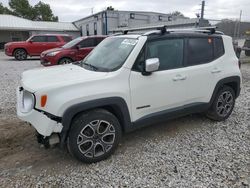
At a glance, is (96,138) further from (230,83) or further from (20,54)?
(20,54)

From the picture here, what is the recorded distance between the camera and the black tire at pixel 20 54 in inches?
606

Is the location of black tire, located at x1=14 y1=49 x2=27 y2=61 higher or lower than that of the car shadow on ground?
higher

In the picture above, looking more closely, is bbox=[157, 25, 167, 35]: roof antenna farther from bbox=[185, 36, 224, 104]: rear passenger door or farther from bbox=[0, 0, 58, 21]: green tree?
bbox=[0, 0, 58, 21]: green tree

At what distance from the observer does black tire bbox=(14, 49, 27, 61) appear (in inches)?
606

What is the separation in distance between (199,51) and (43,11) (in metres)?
54.5

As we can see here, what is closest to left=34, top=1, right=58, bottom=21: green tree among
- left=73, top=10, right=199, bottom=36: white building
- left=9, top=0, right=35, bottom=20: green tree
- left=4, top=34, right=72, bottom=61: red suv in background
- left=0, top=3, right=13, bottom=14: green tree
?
left=9, top=0, right=35, bottom=20: green tree

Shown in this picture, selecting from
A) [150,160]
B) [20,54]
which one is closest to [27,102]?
[150,160]

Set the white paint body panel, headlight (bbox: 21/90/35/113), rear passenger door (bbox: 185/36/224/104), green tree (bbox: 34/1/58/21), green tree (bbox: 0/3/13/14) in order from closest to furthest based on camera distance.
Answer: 1. the white paint body panel
2. headlight (bbox: 21/90/35/113)
3. rear passenger door (bbox: 185/36/224/104)
4. green tree (bbox: 0/3/13/14)
5. green tree (bbox: 34/1/58/21)

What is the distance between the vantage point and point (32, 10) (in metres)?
50.3

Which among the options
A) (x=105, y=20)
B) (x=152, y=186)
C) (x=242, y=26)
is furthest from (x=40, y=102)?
(x=242, y=26)

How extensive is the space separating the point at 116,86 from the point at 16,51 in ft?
47.6

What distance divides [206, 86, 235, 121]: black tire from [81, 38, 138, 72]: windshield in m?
2.11

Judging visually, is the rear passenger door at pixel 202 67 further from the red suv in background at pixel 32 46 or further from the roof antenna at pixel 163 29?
the red suv in background at pixel 32 46

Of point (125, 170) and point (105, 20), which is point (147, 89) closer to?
point (125, 170)
